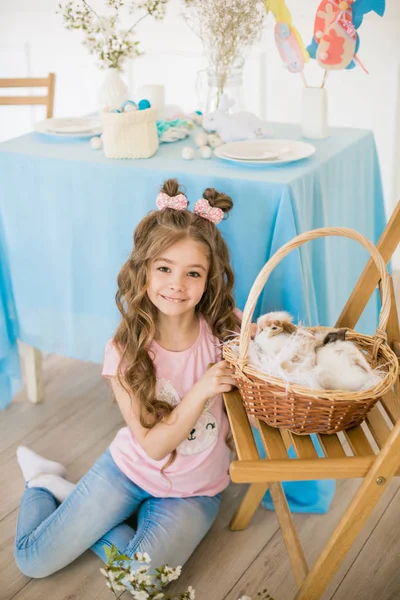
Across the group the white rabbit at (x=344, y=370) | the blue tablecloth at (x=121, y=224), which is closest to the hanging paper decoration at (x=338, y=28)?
the blue tablecloth at (x=121, y=224)

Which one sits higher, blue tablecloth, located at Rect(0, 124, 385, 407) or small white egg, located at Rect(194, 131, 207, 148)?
small white egg, located at Rect(194, 131, 207, 148)

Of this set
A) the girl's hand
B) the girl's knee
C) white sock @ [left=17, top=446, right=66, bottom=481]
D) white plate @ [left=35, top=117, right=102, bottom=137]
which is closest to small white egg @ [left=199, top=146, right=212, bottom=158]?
white plate @ [left=35, top=117, right=102, bottom=137]

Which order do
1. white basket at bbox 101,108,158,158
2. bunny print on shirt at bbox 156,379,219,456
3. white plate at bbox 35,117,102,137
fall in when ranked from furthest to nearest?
white plate at bbox 35,117,102,137 → white basket at bbox 101,108,158,158 → bunny print on shirt at bbox 156,379,219,456

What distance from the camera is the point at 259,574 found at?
1418 mm

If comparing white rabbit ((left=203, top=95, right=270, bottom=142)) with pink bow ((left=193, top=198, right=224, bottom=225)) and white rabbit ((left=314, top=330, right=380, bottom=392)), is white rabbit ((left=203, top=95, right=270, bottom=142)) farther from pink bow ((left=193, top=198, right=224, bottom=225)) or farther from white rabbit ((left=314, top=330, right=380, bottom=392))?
white rabbit ((left=314, top=330, right=380, bottom=392))

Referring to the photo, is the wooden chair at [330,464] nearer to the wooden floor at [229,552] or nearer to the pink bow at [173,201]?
the wooden floor at [229,552]

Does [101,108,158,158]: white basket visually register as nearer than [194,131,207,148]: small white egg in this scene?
Yes

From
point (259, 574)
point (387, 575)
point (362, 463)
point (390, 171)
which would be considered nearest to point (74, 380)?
point (259, 574)

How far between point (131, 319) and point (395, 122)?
1847 millimetres

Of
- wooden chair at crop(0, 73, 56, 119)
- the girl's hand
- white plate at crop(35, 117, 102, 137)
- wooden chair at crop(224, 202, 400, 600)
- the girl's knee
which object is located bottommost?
the girl's knee

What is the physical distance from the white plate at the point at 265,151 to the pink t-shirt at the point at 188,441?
387 millimetres

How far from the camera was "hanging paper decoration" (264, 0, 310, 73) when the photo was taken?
65.3 inches

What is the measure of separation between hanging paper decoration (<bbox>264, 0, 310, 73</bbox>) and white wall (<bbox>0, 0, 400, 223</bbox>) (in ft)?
3.76

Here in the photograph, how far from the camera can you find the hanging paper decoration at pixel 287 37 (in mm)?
1659
